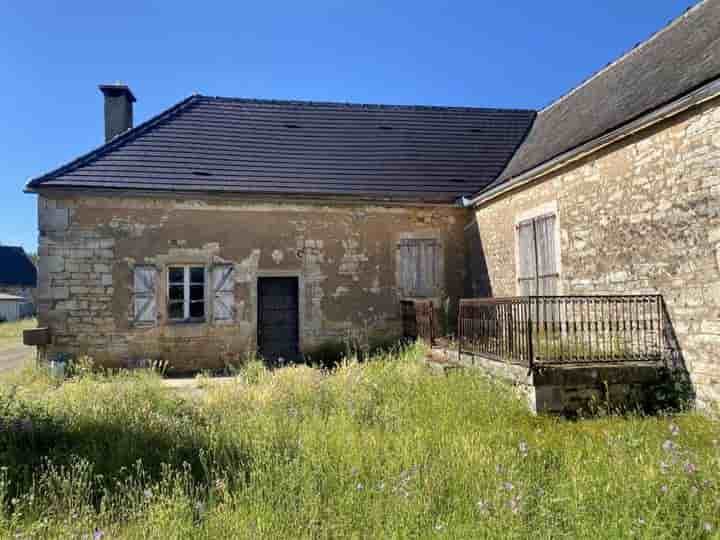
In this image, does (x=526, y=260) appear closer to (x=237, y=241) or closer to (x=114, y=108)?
(x=237, y=241)

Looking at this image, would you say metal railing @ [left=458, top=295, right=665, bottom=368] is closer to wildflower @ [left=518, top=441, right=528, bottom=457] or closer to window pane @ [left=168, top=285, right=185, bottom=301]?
wildflower @ [left=518, top=441, right=528, bottom=457]

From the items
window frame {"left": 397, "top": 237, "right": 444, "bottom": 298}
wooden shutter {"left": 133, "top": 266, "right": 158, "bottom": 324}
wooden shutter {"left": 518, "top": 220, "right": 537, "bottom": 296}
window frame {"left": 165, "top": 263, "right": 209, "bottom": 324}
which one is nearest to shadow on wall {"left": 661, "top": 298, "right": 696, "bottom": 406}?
wooden shutter {"left": 518, "top": 220, "right": 537, "bottom": 296}

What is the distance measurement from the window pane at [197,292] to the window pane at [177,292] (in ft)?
0.59

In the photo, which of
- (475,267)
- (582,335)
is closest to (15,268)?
(475,267)

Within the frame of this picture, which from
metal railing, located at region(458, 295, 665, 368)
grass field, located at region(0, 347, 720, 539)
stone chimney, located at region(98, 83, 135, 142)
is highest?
stone chimney, located at region(98, 83, 135, 142)

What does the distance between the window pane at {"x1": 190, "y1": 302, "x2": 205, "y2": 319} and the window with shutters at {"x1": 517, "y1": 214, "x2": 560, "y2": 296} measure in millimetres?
6628

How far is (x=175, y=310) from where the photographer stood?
A: 32.2 ft

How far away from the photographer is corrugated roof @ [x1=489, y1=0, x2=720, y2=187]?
6.18 meters

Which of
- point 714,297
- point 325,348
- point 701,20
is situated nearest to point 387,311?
point 325,348

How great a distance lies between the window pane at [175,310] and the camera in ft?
32.1

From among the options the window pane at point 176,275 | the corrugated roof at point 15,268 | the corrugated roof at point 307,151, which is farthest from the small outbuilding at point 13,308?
the window pane at point 176,275

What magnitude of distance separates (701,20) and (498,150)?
5424mm

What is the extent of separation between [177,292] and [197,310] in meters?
0.56

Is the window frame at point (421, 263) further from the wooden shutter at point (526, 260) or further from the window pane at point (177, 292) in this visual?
the window pane at point (177, 292)
